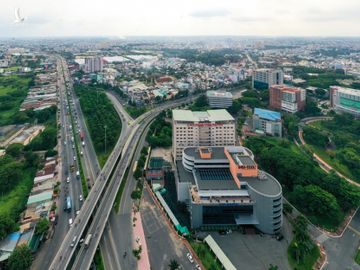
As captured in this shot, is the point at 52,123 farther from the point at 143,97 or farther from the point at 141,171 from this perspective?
the point at 141,171

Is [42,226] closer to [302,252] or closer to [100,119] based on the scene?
[302,252]

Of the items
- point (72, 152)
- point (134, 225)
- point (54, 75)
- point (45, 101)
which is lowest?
point (134, 225)

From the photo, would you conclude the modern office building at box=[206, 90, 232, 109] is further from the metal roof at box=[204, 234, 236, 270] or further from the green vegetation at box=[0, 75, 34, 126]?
the metal roof at box=[204, 234, 236, 270]

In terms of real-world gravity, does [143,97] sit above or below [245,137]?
above

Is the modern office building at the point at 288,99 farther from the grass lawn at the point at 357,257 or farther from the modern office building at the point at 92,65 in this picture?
the modern office building at the point at 92,65

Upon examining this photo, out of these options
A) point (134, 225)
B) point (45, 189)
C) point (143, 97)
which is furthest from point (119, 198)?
point (143, 97)
